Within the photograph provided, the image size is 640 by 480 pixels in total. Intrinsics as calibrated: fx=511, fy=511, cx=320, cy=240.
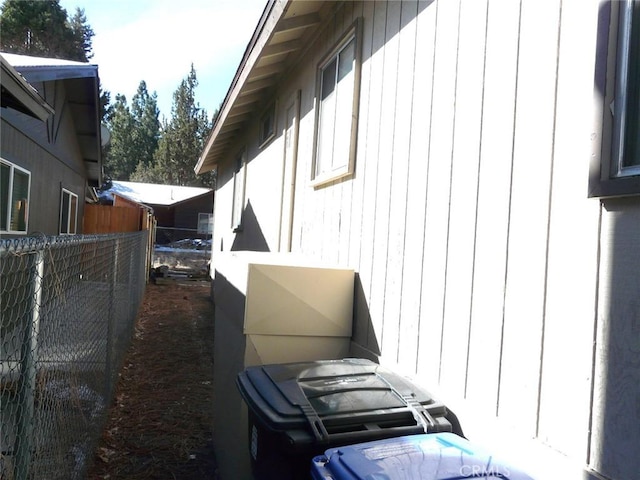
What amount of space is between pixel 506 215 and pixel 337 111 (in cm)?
264

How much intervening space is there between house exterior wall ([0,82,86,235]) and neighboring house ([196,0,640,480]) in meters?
6.28

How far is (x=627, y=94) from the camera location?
1.62m

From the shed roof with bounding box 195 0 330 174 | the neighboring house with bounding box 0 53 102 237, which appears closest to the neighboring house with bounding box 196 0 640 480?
the shed roof with bounding box 195 0 330 174

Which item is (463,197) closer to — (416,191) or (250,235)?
(416,191)

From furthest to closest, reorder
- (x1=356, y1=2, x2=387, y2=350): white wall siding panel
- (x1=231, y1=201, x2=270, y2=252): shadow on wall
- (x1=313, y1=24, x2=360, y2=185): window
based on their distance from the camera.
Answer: (x1=231, y1=201, x2=270, y2=252): shadow on wall
(x1=313, y1=24, x2=360, y2=185): window
(x1=356, y1=2, x2=387, y2=350): white wall siding panel

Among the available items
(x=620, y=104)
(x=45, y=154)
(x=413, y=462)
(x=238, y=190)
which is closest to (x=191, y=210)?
(x=45, y=154)

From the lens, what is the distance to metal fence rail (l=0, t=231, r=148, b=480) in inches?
82.2

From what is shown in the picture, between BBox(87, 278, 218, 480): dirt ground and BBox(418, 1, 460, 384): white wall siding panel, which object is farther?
BBox(87, 278, 218, 480): dirt ground

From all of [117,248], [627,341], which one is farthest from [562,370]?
[117,248]

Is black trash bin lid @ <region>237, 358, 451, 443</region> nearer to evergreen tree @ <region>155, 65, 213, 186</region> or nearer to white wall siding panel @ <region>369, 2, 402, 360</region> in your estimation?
white wall siding panel @ <region>369, 2, 402, 360</region>

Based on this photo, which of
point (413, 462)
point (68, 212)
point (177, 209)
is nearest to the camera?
point (413, 462)

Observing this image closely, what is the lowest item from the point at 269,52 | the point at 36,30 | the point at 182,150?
the point at 269,52

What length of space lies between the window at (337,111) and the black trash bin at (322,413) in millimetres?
1829

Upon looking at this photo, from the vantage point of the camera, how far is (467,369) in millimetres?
2281
